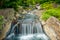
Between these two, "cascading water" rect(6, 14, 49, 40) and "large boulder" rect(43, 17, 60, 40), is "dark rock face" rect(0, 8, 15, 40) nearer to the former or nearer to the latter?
"cascading water" rect(6, 14, 49, 40)

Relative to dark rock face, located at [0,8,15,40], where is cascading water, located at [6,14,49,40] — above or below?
below

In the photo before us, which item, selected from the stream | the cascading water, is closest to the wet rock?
the stream

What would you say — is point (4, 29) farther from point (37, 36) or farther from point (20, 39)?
point (37, 36)

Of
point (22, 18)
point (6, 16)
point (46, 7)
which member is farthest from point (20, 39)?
point (46, 7)

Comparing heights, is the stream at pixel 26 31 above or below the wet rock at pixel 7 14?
below

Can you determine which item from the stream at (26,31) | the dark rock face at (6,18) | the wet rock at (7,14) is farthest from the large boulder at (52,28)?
the wet rock at (7,14)

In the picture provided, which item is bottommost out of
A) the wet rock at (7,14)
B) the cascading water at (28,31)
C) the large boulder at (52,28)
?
the cascading water at (28,31)

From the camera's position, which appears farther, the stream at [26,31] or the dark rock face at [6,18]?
the stream at [26,31]

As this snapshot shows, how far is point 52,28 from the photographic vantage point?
457 inches

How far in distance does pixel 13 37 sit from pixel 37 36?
1863 millimetres

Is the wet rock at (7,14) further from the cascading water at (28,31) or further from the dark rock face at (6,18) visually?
the cascading water at (28,31)

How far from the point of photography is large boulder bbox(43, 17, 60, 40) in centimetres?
1137

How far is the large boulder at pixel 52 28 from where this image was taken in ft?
37.3

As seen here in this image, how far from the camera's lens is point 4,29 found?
465 inches
